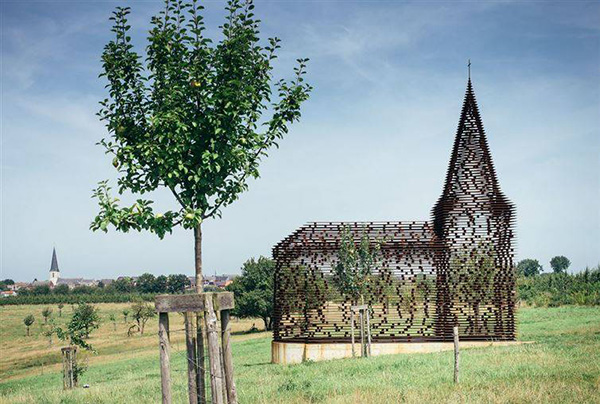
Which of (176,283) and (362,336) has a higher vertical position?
(362,336)

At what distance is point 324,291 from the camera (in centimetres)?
2369

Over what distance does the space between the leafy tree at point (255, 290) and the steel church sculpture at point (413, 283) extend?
2904cm

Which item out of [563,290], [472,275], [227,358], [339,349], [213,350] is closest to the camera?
[213,350]

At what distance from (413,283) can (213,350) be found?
1660 cm

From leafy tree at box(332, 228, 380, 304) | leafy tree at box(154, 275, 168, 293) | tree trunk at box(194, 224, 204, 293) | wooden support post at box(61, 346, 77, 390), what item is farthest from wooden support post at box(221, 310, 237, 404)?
leafy tree at box(154, 275, 168, 293)

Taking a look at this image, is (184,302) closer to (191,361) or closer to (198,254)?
(198,254)

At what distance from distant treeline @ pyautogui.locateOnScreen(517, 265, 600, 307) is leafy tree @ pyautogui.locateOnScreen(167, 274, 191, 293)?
10169 cm

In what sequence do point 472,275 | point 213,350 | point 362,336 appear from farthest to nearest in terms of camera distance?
point 472,275 < point 362,336 < point 213,350

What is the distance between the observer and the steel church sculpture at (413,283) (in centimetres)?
2369

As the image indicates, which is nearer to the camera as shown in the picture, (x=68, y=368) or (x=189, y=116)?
(x=189, y=116)

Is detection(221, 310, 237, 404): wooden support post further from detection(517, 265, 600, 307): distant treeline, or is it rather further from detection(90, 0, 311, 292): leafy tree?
detection(517, 265, 600, 307): distant treeline

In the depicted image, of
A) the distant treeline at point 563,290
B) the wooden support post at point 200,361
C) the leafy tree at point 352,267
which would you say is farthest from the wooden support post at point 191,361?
the distant treeline at point 563,290

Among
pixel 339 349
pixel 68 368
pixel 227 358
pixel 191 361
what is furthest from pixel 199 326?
pixel 68 368

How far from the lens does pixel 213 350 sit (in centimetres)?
847
